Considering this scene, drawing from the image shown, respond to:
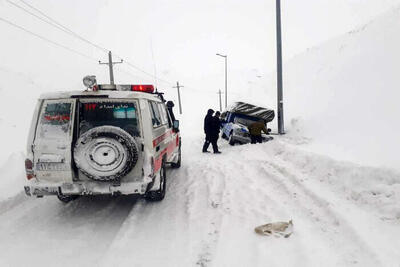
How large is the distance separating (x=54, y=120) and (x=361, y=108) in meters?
9.62

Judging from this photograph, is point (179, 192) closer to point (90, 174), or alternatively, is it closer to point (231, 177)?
point (231, 177)

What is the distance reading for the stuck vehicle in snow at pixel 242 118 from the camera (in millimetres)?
12930

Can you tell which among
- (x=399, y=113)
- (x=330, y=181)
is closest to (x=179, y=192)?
(x=330, y=181)

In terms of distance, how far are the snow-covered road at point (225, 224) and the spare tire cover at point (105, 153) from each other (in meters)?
0.95

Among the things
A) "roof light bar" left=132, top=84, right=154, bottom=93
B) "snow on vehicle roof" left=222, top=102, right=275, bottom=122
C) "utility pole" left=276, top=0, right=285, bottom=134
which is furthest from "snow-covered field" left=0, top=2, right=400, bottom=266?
"snow on vehicle roof" left=222, top=102, right=275, bottom=122

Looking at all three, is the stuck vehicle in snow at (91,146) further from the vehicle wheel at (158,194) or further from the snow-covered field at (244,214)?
the snow-covered field at (244,214)

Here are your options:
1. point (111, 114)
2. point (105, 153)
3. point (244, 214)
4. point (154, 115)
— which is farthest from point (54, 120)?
point (244, 214)

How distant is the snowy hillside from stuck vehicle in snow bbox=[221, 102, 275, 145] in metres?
1.33

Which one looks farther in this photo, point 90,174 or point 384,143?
point 384,143

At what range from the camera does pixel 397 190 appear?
417 cm

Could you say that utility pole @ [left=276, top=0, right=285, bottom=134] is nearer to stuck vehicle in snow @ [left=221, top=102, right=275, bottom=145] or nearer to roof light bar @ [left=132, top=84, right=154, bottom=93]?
stuck vehicle in snow @ [left=221, top=102, right=275, bottom=145]

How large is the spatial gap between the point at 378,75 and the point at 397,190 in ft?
28.4

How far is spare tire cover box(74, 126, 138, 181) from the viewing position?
4238mm

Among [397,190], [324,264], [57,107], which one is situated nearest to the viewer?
[324,264]
